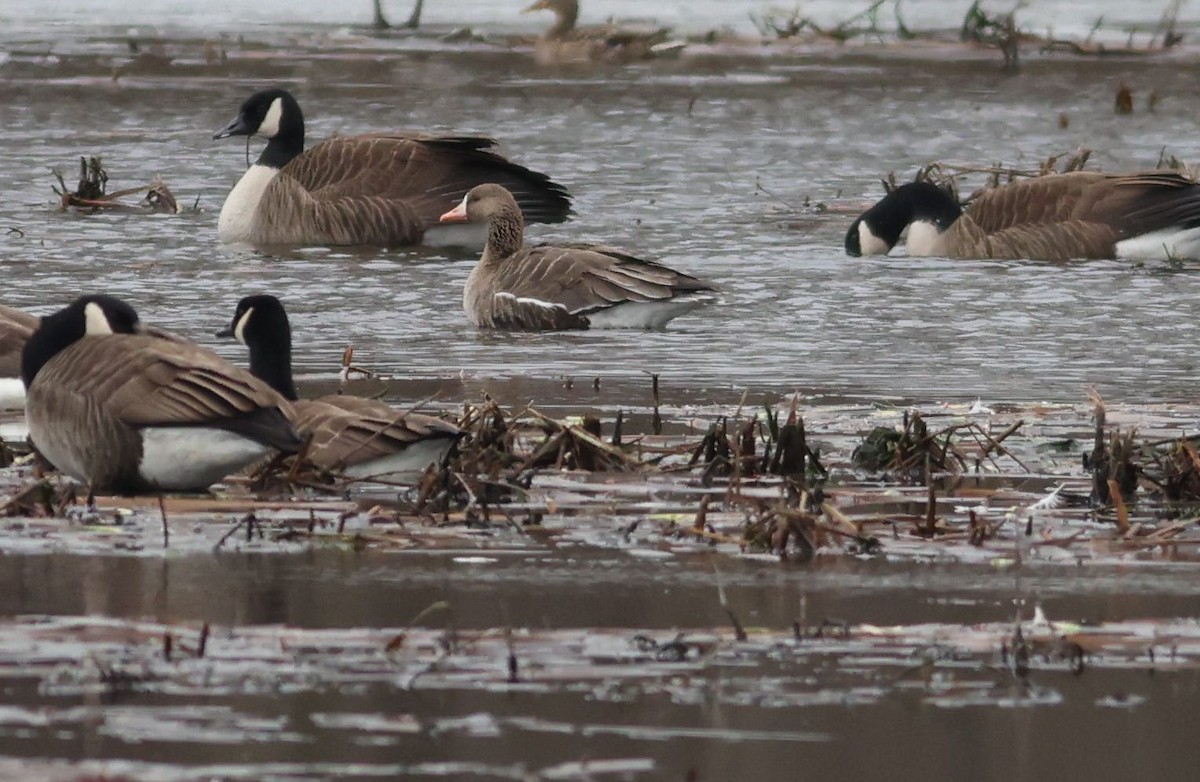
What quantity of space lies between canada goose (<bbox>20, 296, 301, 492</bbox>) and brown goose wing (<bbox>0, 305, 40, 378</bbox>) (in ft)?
5.19

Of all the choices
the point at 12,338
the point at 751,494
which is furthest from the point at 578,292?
the point at 751,494

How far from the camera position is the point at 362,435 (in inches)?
320

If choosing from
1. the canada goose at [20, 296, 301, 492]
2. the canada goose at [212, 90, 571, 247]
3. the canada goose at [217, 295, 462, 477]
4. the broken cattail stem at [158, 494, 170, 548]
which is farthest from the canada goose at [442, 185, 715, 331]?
the broken cattail stem at [158, 494, 170, 548]

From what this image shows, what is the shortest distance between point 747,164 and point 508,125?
166 inches

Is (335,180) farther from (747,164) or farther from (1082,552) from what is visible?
(1082,552)

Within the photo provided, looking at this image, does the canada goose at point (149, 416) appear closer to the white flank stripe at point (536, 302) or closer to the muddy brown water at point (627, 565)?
the muddy brown water at point (627, 565)

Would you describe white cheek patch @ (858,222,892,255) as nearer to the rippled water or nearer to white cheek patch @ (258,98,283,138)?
the rippled water

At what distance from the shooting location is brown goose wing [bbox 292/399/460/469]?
8047 millimetres

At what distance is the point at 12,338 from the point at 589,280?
4275 millimetres

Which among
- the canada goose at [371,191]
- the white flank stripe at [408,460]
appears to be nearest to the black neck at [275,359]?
the white flank stripe at [408,460]

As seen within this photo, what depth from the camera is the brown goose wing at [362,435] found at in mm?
8047

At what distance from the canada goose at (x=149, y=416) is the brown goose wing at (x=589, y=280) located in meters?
5.34

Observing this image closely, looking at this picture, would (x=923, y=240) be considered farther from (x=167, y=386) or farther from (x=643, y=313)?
(x=167, y=386)

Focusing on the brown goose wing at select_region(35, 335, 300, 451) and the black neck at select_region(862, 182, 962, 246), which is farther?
the black neck at select_region(862, 182, 962, 246)
